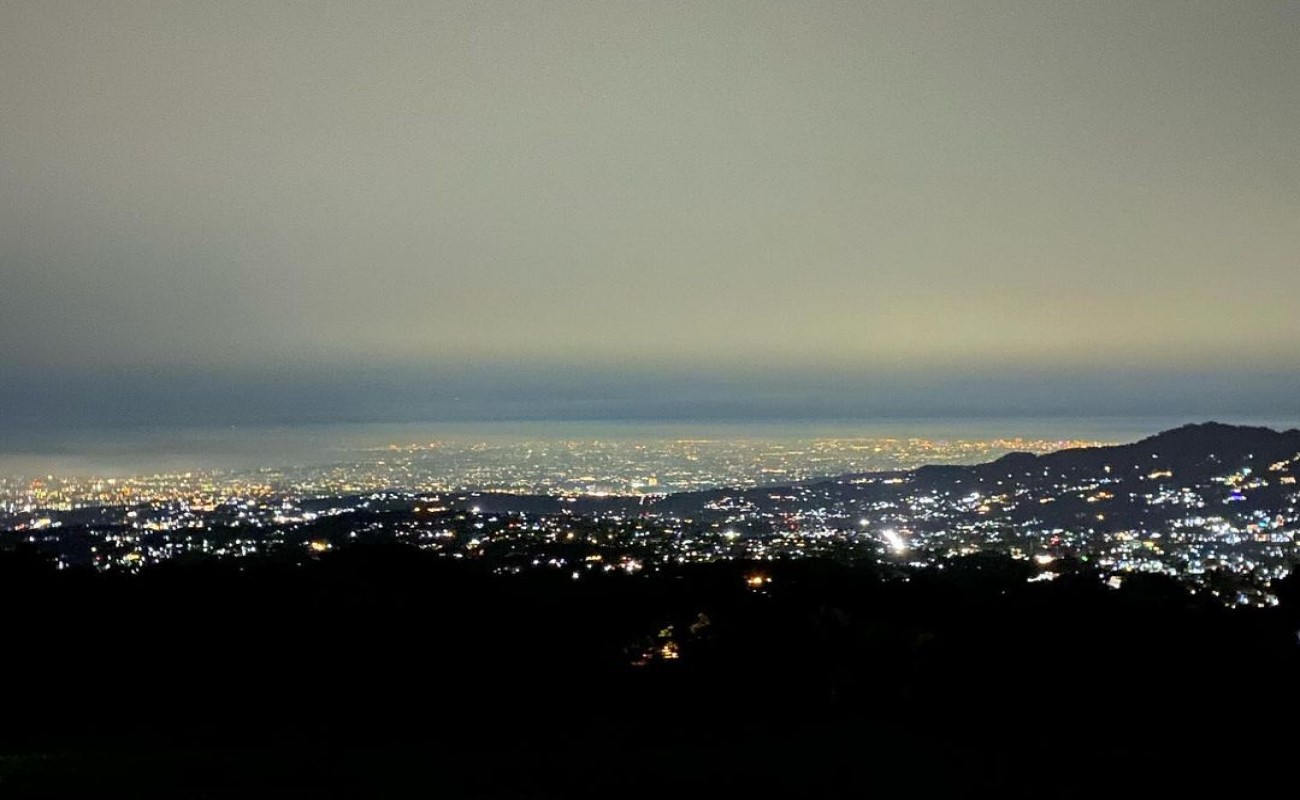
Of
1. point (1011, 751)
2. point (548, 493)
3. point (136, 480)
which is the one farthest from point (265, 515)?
point (1011, 751)

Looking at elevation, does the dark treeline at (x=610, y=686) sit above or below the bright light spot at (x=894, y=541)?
above

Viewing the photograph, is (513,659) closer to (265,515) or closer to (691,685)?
(691,685)

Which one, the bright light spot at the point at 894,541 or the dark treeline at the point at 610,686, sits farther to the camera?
the bright light spot at the point at 894,541

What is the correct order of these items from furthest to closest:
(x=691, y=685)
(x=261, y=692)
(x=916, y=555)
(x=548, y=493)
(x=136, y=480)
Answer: (x=136, y=480) < (x=548, y=493) < (x=916, y=555) < (x=691, y=685) < (x=261, y=692)

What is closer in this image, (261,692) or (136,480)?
(261,692)

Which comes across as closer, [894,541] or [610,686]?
[610,686]

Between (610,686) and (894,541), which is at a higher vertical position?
(610,686)

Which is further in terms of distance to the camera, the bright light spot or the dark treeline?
the bright light spot

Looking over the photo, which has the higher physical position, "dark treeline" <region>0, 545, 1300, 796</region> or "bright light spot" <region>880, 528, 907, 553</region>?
"dark treeline" <region>0, 545, 1300, 796</region>
